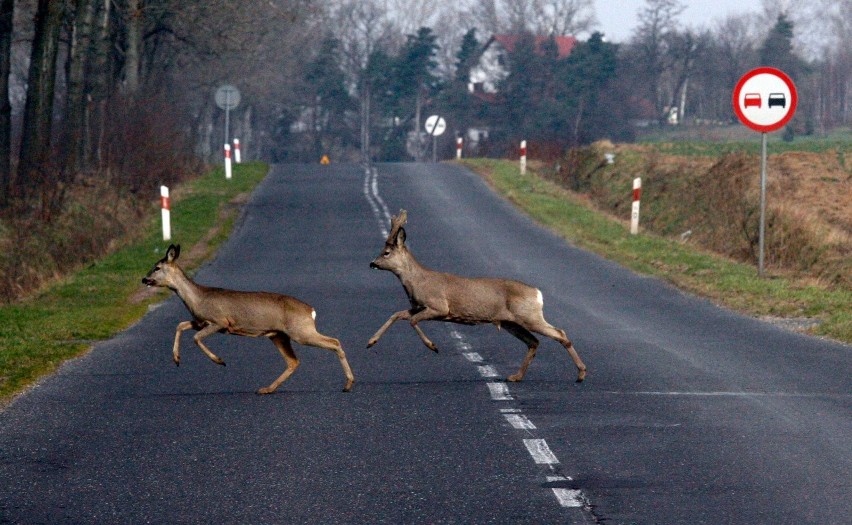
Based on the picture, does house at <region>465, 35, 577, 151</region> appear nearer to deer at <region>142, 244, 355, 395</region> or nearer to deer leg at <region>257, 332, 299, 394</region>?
deer leg at <region>257, 332, 299, 394</region>

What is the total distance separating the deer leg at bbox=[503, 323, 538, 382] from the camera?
11.7m

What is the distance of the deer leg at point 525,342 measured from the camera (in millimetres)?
11727

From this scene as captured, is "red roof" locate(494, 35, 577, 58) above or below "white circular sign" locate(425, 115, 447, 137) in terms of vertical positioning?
above

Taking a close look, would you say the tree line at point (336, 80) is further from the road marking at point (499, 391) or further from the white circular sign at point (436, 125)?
the road marking at point (499, 391)

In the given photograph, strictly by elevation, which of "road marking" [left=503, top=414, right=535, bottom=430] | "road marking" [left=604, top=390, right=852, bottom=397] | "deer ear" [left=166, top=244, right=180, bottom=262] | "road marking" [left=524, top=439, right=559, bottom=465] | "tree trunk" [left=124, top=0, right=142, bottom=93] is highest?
"tree trunk" [left=124, top=0, right=142, bottom=93]

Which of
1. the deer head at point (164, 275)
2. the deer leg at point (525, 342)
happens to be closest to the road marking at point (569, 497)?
the deer leg at point (525, 342)

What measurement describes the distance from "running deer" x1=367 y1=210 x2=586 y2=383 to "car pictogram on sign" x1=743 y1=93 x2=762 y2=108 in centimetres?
1106

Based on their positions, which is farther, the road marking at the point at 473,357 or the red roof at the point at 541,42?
the red roof at the point at 541,42

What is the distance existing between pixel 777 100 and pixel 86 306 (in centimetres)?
1066

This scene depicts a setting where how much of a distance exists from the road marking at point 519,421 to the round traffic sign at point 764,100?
495 inches

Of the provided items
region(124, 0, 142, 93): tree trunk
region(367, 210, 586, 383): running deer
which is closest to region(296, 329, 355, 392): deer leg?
region(367, 210, 586, 383): running deer

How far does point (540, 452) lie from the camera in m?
8.66

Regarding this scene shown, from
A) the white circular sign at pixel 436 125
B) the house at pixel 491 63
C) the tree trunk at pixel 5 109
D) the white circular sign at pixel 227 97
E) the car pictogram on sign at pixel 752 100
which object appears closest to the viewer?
the car pictogram on sign at pixel 752 100

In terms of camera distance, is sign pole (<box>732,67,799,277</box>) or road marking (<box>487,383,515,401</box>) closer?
road marking (<box>487,383,515,401</box>)
